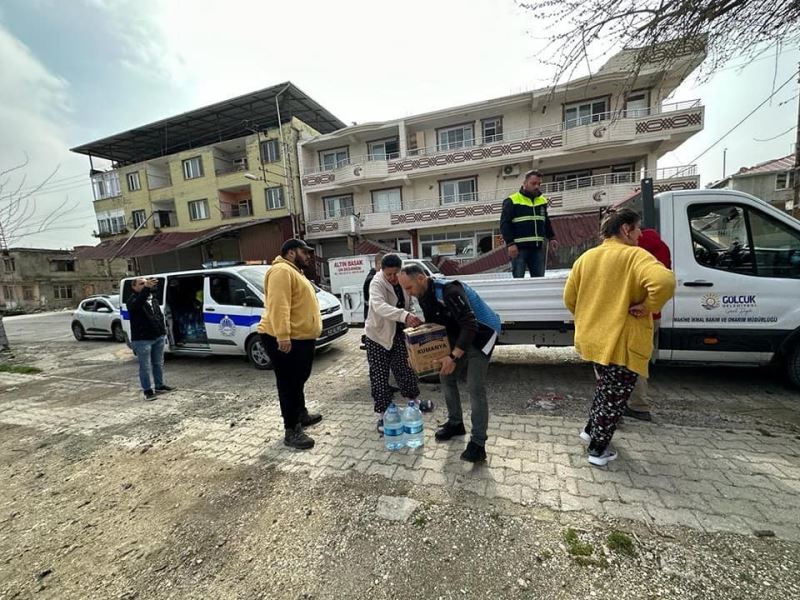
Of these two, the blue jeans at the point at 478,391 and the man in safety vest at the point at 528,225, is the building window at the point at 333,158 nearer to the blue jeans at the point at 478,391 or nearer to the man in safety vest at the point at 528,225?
the man in safety vest at the point at 528,225

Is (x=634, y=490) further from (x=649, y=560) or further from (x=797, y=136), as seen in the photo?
(x=797, y=136)

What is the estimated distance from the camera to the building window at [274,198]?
21375mm

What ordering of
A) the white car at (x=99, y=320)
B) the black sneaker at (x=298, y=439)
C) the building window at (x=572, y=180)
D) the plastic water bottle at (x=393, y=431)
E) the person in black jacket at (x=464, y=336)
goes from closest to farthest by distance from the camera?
the person in black jacket at (x=464, y=336) < the plastic water bottle at (x=393, y=431) < the black sneaker at (x=298, y=439) < the white car at (x=99, y=320) < the building window at (x=572, y=180)

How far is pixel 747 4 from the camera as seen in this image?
13.8ft

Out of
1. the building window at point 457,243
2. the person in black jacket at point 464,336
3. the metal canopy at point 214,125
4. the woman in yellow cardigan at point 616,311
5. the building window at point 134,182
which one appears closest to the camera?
the woman in yellow cardigan at point 616,311

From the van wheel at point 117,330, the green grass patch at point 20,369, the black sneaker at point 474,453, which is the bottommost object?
the black sneaker at point 474,453

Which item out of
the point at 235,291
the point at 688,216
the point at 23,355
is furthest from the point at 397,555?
the point at 23,355

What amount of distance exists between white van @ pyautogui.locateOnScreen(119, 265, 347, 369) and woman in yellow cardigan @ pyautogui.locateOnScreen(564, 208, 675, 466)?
4.53 metres

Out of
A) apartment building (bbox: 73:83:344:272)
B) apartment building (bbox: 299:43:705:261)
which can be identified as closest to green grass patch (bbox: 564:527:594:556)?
apartment building (bbox: 299:43:705:261)

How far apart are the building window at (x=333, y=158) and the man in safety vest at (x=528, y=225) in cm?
1826

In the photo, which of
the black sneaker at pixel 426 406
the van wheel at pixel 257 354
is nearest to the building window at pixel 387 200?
the van wheel at pixel 257 354

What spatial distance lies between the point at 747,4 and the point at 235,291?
8563 mm

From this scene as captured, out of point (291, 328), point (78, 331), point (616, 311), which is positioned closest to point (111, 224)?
point (78, 331)

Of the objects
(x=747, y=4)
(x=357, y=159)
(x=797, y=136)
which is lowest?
(x=797, y=136)
